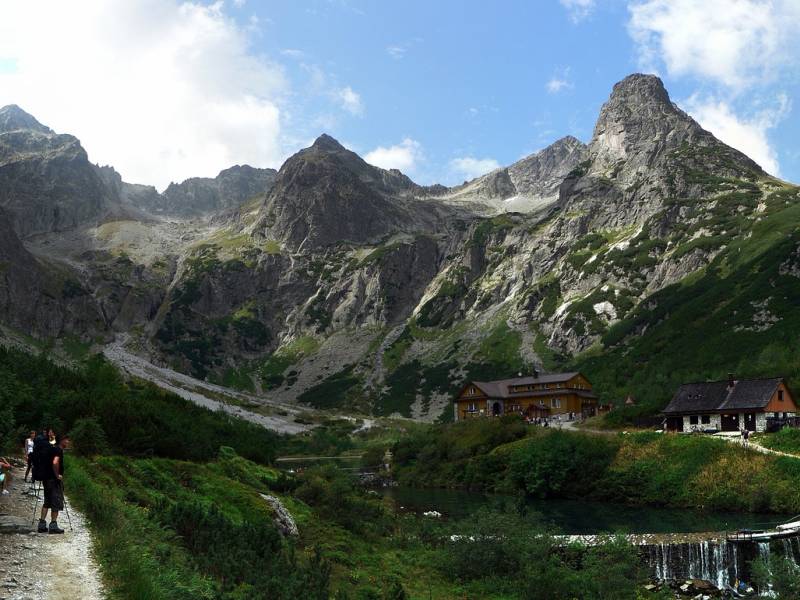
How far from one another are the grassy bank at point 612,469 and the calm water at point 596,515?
2.34 metres

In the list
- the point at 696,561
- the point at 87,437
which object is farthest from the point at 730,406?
the point at 87,437

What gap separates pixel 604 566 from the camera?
2969 cm

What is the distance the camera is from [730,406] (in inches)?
2958

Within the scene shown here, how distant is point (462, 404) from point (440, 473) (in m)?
46.1

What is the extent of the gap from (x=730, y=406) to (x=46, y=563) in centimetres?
7862

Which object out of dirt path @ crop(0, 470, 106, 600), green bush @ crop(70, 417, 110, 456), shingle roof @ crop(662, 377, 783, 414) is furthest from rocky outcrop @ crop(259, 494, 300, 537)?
shingle roof @ crop(662, 377, 783, 414)

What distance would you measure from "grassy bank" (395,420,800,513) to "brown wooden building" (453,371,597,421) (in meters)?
32.5

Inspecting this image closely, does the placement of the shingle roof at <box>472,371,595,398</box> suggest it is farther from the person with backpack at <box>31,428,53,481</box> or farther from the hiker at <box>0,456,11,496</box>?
the person with backpack at <box>31,428,53,481</box>

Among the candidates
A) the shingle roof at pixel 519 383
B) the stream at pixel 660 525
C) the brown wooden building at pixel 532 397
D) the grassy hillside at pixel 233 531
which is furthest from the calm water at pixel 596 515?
the shingle roof at pixel 519 383

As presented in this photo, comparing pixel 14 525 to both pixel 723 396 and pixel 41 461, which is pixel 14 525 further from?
pixel 723 396

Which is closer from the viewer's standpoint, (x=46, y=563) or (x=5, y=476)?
(x=46, y=563)

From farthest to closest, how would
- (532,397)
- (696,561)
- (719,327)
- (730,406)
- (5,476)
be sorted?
(719,327) → (532,397) → (730,406) → (696,561) → (5,476)

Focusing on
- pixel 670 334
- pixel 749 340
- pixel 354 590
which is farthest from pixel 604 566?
pixel 670 334

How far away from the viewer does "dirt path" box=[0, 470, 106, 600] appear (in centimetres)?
1117
